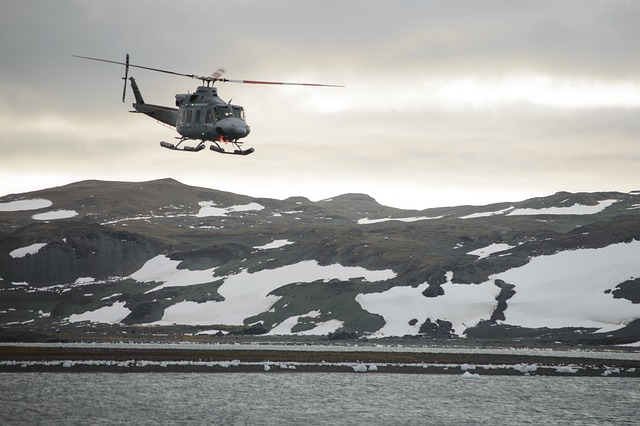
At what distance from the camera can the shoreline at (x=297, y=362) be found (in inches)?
3698

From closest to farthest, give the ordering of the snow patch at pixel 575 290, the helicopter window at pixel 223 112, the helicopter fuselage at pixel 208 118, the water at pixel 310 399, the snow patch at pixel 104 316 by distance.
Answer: the water at pixel 310 399 < the helicopter fuselage at pixel 208 118 < the helicopter window at pixel 223 112 < the snow patch at pixel 575 290 < the snow patch at pixel 104 316

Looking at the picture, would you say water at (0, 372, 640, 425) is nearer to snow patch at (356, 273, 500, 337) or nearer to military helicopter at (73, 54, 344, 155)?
military helicopter at (73, 54, 344, 155)

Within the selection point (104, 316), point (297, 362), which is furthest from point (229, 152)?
point (104, 316)

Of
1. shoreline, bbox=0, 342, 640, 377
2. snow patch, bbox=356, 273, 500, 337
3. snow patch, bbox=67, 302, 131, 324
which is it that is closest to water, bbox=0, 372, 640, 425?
shoreline, bbox=0, 342, 640, 377

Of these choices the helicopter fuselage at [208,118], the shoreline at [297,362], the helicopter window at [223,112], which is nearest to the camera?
the helicopter fuselage at [208,118]

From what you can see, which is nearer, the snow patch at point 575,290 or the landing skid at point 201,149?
the landing skid at point 201,149

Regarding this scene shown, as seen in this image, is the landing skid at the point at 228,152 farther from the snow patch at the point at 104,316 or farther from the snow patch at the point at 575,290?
the snow patch at the point at 104,316

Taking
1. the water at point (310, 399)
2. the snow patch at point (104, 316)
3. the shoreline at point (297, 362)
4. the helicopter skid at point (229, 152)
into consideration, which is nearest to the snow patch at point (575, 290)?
the shoreline at point (297, 362)

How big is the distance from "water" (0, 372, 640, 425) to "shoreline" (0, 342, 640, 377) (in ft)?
13.6

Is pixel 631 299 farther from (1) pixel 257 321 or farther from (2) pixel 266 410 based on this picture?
(2) pixel 266 410

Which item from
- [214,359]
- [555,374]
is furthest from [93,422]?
[555,374]

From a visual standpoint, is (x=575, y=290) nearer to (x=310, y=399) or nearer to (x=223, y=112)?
(x=310, y=399)

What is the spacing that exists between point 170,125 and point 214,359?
30788 millimetres

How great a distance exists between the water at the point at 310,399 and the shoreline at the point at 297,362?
13.6 ft
